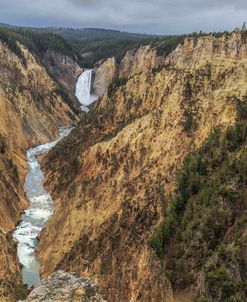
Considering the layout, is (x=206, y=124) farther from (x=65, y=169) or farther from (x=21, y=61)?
(x=21, y=61)

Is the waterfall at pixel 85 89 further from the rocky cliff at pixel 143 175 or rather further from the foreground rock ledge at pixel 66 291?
the foreground rock ledge at pixel 66 291

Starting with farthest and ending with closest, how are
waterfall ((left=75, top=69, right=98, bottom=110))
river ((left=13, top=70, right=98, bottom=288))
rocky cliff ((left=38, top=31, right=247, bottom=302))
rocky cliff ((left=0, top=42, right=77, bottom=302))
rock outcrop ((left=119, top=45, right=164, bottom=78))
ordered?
waterfall ((left=75, top=69, right=98, bottom=110)) → rock outcrop ((left=119, top=45, right=164, bottom=78)) → rocky cliff ((left=0, top=42, right=77, bottom=302)) → river ((left=13, top=70, right=98, bottom=288)) → rocky cliff ((left=38, top=31, right=247, bottom=302))

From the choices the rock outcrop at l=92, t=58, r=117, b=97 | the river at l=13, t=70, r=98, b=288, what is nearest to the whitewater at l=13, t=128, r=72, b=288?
the river at l=13, t=70, r=98, b=288

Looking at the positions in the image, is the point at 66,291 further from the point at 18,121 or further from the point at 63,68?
the point at 63,68

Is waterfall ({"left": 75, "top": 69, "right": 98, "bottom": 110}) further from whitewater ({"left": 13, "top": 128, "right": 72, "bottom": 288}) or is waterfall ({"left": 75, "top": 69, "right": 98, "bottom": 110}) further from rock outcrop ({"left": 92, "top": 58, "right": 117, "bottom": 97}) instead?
whitewater ({"left": 13, "top": 128, "right": 72, "bottom": 288})

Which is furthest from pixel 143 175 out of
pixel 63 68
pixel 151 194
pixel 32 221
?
pixel 63 68

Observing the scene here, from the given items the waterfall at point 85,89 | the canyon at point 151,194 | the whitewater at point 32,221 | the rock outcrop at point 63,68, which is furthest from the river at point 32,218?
the rock outcrop at point 63,68
